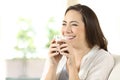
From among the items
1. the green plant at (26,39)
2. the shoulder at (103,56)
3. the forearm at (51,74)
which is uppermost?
the green plant at (26,39)

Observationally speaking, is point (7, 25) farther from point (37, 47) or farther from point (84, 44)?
point (84, 44)

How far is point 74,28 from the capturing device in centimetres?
209

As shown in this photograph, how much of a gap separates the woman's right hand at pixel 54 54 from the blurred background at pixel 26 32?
2.13 m

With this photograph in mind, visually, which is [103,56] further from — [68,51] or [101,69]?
[68,51]

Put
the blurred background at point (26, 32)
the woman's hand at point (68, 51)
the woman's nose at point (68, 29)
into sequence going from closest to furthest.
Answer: the woman's hand at point (68, 51) < the woman's nose at point (68, 29) < the blurred background at point (26, 32)

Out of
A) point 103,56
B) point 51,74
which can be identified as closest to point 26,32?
point 51,74

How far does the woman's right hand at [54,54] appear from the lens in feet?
6.61

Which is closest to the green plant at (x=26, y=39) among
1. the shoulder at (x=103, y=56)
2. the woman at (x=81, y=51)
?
the woman at (x=81, y=51)

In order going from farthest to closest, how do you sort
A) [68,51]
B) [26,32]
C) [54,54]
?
[26,32], [54,54], [68,51]

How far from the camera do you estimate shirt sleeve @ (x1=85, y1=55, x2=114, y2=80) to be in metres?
1.95

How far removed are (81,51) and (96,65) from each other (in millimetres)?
200

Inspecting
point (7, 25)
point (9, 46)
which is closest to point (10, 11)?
point (7, 25)

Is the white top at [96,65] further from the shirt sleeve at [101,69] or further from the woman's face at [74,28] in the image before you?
the woman's face at [74,28]

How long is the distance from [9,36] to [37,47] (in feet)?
1.37
